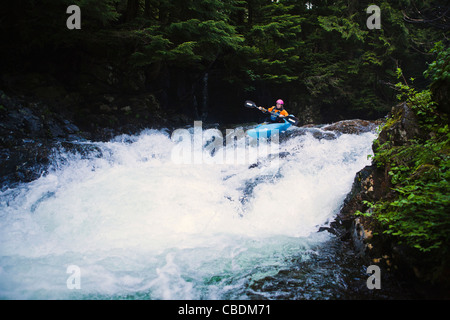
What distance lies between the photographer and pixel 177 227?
158 inches

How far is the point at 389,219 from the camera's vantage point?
2611 millimetres

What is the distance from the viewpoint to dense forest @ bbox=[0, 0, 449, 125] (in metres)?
8.06

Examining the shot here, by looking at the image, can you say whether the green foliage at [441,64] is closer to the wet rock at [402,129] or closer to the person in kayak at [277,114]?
the wet rock at [402,129]

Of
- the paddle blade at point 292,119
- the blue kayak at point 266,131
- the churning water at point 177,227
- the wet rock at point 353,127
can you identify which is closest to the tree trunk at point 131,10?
the churning water at point 177,227

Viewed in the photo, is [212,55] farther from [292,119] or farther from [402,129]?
[402,129]

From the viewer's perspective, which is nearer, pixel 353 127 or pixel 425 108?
pixel 425 108

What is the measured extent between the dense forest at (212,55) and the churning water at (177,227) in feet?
12.4

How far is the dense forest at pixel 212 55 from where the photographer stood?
26.5 ft

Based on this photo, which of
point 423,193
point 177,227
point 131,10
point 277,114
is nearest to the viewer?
point 423,193

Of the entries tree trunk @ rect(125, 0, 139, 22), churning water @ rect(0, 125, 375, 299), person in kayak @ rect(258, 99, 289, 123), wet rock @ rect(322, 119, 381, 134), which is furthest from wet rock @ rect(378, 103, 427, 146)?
tree trunk @ rect(125, 0, 139, 22)

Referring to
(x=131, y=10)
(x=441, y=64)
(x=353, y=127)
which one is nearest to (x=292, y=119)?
(x=353, y=127)

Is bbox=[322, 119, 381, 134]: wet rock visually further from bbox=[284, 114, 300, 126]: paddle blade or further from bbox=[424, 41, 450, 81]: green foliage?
bbox=[424, 41, 450, 81]: green foliage

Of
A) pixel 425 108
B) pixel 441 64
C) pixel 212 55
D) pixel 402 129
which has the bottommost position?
pixel 402 129

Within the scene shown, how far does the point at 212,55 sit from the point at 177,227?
345 inches
